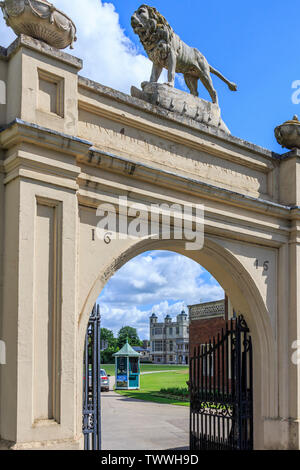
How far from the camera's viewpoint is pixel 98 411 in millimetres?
7547

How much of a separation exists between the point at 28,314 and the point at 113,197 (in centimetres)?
189

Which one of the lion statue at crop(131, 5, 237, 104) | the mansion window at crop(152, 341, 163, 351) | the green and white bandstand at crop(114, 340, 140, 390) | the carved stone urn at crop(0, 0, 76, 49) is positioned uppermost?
the lion statue at crop(131, 5, 237, 104)

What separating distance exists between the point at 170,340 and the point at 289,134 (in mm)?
97576

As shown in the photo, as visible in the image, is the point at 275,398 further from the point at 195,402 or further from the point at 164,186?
the point at 164,186

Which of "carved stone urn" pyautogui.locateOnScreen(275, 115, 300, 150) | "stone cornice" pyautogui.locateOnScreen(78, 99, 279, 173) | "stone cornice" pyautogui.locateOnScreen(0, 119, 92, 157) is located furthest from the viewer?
"carved stone urn" pyautogui.locateOnScreen(275, 115, 300, 150)

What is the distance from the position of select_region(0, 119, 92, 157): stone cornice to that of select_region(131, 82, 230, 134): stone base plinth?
6.34 ft

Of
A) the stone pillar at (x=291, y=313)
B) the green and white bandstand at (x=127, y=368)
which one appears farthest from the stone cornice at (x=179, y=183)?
the green and white bandstand at (x=127, y=368)

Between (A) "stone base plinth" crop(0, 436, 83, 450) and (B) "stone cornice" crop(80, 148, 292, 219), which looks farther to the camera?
(B) "stone cornice" crop(80, 148, 292, 219)

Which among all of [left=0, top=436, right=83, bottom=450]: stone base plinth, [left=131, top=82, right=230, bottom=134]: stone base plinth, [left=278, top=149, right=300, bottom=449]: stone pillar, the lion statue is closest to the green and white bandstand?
[left=278, top=149, right=300, bottom=449]: stone pillar

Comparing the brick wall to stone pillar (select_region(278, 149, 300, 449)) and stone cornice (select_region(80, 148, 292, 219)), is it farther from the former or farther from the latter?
stone cornice (select_region(80, 148, 292, 219))

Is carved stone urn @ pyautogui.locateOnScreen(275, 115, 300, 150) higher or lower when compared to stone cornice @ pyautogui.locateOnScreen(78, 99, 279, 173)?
higher

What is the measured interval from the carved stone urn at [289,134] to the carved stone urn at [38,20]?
163 inches

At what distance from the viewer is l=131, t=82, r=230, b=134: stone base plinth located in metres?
7.37
